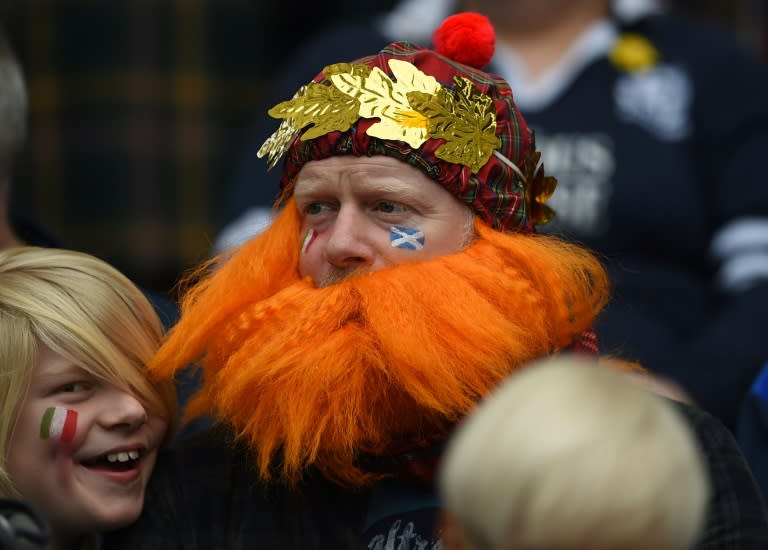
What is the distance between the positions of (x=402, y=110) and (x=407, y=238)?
26 cm

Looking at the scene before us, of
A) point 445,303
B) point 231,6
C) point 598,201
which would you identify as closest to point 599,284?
Answer: point 445,303

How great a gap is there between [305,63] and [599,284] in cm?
185

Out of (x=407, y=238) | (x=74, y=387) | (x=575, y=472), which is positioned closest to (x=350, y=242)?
(x=407, y=238)

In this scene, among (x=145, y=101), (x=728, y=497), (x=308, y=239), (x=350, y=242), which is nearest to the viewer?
(x=728, y=497)

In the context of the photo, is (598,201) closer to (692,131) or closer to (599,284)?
(692,131)

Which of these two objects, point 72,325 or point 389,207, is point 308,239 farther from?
point 72,325

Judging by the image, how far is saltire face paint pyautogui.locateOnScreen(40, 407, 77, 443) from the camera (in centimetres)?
241

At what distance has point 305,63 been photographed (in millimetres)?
4211

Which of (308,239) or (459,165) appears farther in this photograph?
(308,239)

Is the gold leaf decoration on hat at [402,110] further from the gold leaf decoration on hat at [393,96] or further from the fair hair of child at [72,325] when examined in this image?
the fair hair of child at [72,325]

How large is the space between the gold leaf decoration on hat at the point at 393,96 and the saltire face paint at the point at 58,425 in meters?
0.81

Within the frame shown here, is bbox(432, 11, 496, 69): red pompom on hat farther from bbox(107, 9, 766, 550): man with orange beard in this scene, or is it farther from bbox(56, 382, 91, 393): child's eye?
bbox(56, 382, 91, 393): child's eye

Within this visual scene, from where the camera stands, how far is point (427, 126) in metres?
2.58

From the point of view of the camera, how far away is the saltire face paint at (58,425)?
241 cm
